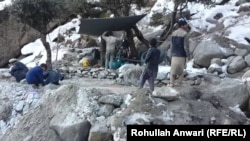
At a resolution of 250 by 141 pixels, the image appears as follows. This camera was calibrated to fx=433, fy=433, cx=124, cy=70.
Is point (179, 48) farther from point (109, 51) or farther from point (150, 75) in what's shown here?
point (109, 51)

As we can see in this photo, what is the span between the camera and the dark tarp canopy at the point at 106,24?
15602mm

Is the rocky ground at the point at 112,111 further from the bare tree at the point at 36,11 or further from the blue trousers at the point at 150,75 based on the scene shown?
the bare tree at the point at 36,11

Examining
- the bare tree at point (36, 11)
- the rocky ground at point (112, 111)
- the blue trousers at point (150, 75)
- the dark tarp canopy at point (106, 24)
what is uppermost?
the bare tree at point (36, 11)

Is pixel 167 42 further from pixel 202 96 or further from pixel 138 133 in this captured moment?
pixel 138 133

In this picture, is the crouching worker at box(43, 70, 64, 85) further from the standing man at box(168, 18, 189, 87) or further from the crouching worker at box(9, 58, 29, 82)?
the standing man at box(168, 18, 189, 87)

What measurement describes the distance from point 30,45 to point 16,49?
0.79 m

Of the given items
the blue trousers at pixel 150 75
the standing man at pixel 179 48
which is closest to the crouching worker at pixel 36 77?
the blue trousers at pixel 150 75

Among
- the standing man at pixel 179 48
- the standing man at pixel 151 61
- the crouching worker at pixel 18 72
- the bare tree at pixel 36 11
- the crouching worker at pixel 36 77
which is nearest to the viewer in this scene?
the standing man at pixel 179 48

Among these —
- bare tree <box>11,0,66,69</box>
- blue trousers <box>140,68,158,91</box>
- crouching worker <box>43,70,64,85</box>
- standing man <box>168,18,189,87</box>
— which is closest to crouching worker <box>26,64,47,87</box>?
crouching worker <box>43,70,64,85</box>

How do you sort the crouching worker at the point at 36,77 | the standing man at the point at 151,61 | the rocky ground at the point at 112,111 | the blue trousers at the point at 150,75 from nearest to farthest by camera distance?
the rocky ground at the point at 112,111, the standing man at the point at 151,61, the blue trousers at the point at 150,75, the crouching worker at the point at 36,77

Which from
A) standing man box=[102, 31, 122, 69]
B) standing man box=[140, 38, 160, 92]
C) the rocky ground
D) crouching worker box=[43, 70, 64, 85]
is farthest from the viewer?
standing man box=[102, 31, 122, 69]

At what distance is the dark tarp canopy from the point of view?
51.2 feet

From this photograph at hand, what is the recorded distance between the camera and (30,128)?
9602 millimetres

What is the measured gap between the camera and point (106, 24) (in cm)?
1600
